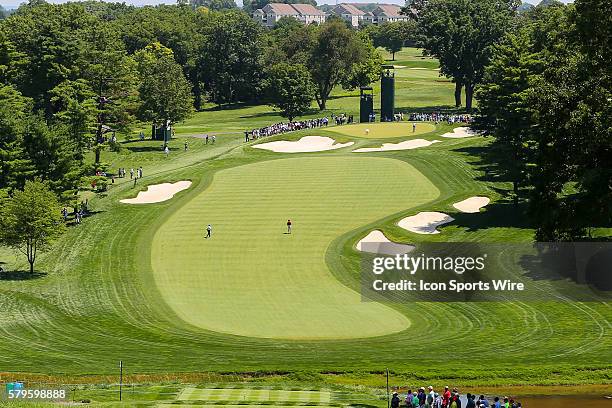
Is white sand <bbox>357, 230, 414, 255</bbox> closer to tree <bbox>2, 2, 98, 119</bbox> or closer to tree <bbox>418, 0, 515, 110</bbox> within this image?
tree <bbox>2, 2, 98, 119</bbox>

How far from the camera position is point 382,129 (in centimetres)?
11775

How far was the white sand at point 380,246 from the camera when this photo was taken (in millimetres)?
69500

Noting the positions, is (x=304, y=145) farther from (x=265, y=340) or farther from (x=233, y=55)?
(x=233, y=55)

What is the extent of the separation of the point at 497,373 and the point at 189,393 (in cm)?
1263

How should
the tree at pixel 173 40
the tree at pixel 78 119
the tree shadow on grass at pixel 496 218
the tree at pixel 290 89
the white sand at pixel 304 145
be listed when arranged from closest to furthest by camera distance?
the tree shadow on grass at pixel 496 218, the tree at pixel 78 119, the white sand at pixel 304 145, the tree at pixel 290 89, the tree at pixel 173 40

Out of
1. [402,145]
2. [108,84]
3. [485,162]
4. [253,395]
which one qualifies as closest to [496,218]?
[485,162]

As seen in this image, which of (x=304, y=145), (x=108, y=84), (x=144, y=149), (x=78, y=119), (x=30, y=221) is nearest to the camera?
(x=30, y=221)

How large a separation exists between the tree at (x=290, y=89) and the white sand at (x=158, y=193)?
4872cm

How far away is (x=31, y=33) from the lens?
124m

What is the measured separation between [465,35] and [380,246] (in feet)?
251

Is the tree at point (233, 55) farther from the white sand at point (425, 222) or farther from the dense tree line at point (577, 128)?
the dense tree line at point (577, 128)

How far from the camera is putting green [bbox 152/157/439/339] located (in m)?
54.4

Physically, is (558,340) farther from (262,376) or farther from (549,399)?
(262,376)

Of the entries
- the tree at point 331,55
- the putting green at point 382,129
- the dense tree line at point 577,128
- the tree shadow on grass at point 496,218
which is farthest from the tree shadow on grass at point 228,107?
the dense tree line at point 577,128
